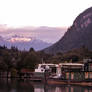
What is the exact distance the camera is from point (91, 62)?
283 feet

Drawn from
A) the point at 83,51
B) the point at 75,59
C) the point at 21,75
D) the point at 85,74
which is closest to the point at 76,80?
the point at 85,74

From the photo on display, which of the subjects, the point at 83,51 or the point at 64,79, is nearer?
the point at 64,79

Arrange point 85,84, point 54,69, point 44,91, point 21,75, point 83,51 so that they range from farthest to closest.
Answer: point 83,51
point 21,75
point 54,69
point 85,84
point 44,91

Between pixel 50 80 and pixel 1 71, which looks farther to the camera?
pixel 1 71

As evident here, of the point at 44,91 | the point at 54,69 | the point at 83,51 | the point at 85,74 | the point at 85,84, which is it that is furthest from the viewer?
the point at 83,51

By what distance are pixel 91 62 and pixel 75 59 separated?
4426cm

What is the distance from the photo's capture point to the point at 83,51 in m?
146

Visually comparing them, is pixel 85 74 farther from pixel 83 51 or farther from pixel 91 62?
pixel 83 51

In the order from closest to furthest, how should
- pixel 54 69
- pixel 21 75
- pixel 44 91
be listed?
pixel 44 91
pixel 54 69
pixel 21 75

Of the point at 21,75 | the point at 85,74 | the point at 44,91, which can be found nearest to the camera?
the point at 44,91

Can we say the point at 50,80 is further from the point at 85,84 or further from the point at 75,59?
the point at 75,59

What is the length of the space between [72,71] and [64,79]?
161 inches

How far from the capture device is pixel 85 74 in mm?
82312

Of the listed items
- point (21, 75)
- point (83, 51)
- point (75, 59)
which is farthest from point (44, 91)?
point (83, 51)
